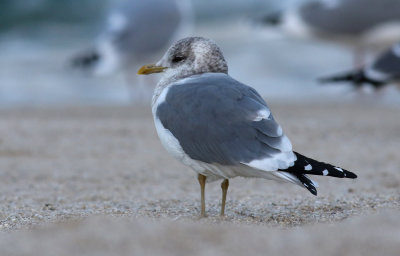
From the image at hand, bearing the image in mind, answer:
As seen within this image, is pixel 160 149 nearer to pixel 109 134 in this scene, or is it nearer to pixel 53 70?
pixel 109 134

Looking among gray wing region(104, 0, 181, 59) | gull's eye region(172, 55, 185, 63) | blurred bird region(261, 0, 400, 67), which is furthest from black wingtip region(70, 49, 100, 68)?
gull's eye region(172, 55, 185, 63)

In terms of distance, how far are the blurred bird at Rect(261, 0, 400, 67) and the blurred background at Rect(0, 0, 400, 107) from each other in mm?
388

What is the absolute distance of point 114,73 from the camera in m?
10.9

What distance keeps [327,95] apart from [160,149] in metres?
4.84

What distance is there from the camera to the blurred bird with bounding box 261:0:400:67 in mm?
9758

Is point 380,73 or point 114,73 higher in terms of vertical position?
point 114,73

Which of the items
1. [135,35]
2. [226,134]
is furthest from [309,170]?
[135,35]

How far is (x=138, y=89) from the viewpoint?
10867 mm

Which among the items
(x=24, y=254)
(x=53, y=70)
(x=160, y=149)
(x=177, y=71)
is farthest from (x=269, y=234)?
(x=53, y=70)

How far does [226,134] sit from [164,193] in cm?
148

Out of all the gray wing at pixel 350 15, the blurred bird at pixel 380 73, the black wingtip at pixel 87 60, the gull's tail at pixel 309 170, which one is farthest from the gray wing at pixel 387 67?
the gull's tail at pixel 309 170

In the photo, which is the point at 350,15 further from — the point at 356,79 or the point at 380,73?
the point at 380,73

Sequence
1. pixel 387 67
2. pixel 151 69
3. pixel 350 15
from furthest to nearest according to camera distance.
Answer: pixel 350 15 < pixel 387 67 < pixel 151 69

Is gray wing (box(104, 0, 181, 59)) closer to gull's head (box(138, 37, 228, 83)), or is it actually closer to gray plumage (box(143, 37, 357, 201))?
gull's head (box(138, 37, 228, 83))
